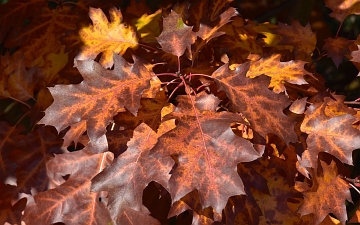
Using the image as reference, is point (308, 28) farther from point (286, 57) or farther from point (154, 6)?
point (154, 6)

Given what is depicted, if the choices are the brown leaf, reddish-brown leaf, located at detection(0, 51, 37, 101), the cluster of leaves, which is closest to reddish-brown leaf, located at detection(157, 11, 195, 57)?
the cluster of leaves

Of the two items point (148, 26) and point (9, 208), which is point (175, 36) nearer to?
point (148, 26)

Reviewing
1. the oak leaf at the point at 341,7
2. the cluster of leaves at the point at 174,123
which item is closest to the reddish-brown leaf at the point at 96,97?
the cluster of leaves at the point at 174,123

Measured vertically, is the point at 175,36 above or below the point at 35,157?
above

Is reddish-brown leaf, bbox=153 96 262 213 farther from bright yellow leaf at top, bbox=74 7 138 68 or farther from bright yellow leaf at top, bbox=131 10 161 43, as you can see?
bright yellow leaf at top, bbox=131 10 161 43

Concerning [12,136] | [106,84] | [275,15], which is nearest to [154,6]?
[275,15]

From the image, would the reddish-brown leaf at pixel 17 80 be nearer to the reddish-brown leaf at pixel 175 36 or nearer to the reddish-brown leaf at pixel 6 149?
the reddish-brown leaf at pixel 6 149

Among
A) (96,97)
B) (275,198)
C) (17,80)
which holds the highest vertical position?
(96,97)

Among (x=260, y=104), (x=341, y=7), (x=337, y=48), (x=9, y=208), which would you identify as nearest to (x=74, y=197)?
(x=9, y=208)
